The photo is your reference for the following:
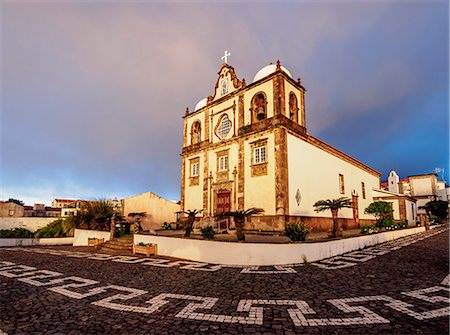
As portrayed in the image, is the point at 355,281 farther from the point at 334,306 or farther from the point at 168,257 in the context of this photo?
the point at 168,257

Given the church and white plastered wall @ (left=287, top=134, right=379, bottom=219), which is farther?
white plastered wall @ (left=287, top=134, right=379, bottom=219)

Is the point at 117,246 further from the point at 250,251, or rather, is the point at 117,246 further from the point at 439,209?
the point at 439,209

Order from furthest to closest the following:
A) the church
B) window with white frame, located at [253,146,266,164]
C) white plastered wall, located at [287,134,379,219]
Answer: window with white frame, located at [253,146,266,164] < white plastered wall, located at [287,134,379,219] < the church

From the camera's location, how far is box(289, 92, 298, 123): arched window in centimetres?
1819

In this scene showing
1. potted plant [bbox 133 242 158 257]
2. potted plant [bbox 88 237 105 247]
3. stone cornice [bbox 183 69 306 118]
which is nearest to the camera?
potted plant [bbox 133 242 158 257]

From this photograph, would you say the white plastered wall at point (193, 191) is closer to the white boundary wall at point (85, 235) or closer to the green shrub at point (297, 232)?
the white boundary wall at point (85, 235)

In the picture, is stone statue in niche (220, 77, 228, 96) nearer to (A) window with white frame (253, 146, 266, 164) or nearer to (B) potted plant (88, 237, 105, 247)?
(A) window with white frame (253, 146, 266, 164)

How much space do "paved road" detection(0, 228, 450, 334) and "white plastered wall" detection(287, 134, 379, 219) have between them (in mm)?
8064

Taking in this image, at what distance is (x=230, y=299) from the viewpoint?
5.20 meters

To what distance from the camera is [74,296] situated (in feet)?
17.7

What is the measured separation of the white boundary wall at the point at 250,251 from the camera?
8.81 metres

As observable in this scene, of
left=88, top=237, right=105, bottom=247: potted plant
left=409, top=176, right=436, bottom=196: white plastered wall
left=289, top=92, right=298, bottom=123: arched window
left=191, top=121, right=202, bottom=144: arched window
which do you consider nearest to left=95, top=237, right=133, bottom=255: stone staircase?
left=88, top=237, right=105, bottom=247: potted plant

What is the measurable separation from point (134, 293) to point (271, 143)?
41.4 ft

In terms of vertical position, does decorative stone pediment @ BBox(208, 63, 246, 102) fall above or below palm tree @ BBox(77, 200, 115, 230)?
above
